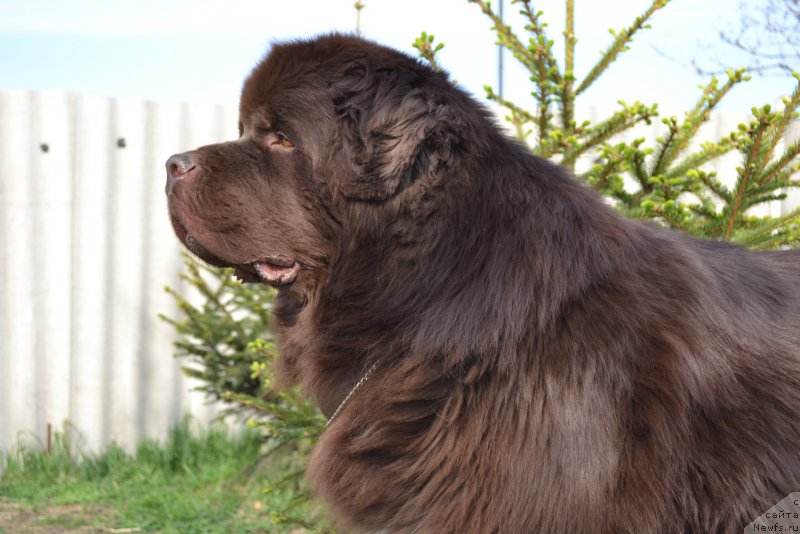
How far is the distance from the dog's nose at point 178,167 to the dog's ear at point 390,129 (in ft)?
1.66

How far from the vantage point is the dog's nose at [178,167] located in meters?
2.48

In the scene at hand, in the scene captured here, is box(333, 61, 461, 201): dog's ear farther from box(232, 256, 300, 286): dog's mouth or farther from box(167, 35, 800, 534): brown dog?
box(232, 256, 300, 286): dog's mouth

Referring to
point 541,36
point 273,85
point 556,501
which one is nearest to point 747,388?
point 556,501

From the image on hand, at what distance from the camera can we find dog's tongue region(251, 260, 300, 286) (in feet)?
8.10

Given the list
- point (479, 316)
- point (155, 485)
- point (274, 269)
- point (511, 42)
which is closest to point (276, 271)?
point (274, 269)

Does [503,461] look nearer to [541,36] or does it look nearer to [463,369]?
[463,369]

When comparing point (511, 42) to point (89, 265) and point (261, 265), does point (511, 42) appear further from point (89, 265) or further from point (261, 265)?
point (89, 265)

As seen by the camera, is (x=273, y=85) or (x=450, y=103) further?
(x=273, y=85)

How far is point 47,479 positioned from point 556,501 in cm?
453

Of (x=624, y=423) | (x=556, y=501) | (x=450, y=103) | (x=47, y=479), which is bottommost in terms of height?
(x=47, y=479)

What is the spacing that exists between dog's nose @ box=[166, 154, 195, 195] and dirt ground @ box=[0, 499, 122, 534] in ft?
9.20

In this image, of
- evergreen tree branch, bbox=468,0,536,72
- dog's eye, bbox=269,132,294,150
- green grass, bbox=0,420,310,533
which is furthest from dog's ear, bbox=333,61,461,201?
green grass, bbox=0,420,310,533

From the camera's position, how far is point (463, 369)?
2.21 m

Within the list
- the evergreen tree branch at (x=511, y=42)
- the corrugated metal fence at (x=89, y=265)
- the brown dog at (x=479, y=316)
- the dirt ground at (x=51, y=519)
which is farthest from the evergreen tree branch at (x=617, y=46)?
the dirt ground at (x=51, y=519)
